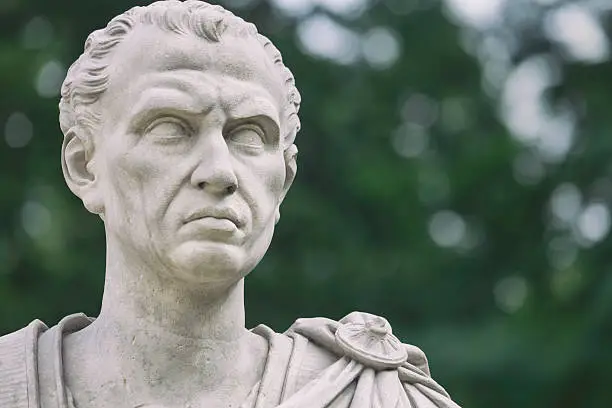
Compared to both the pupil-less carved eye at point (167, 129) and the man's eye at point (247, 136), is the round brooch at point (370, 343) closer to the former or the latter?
the man's eye at point (247, 136)

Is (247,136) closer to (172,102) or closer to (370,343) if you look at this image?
(172,102)

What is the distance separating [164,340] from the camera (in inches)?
205

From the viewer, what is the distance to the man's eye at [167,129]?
5.11 m

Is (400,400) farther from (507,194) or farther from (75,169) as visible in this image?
(507,194)

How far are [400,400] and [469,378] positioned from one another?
737 centimetres

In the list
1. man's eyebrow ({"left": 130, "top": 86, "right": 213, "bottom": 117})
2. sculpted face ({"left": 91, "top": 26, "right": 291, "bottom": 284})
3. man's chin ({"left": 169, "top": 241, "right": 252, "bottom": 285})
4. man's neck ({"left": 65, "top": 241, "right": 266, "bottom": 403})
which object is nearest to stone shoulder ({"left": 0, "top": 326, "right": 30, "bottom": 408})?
man's neck ({"left": 65, "top": 241, "right": 266, "bottom": 403})

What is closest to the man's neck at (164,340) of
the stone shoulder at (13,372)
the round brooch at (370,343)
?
the stone shoulder at (13,372)

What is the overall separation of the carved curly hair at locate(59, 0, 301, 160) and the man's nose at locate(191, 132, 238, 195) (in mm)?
308

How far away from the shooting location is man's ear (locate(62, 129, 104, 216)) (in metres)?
5.31

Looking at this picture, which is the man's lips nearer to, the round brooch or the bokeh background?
the round brooch

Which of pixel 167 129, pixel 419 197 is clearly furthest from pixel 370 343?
pixel 419 197

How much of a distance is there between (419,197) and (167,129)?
29.0 feet

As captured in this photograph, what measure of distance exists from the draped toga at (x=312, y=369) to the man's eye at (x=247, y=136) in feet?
1.95

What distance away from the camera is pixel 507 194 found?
1422 cm
